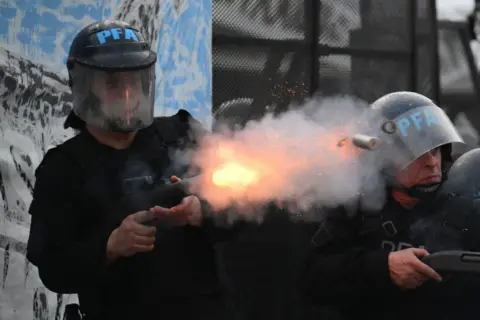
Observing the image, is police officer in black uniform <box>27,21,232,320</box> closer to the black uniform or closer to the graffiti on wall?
the black uniform

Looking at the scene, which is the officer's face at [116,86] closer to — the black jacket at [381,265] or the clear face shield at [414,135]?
the black jacket at [381,265]

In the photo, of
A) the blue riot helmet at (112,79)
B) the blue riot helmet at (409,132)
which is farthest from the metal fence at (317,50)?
the blue riot helmet at (112,79)

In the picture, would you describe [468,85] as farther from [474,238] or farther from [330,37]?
[474,238]

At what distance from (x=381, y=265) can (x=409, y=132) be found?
0.57 meters

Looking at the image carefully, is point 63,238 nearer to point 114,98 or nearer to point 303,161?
point 114,98

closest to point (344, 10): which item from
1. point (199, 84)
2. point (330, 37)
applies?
point (330, 37)

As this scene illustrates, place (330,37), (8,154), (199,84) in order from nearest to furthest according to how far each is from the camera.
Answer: (8,154) → (199,84) → (330,37)

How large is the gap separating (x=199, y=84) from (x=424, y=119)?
2.09 meters

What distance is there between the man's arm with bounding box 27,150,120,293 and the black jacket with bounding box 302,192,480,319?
0.87 m

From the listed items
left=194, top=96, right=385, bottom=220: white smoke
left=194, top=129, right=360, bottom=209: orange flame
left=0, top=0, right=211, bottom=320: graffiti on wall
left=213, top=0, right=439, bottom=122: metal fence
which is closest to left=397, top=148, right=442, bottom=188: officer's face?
left=194, top=96, right=385, bottom=220: white smoke

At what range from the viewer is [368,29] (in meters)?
6.68

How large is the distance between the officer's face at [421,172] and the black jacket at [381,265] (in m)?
0.10

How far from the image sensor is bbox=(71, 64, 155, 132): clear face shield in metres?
3.21

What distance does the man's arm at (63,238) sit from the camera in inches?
118
